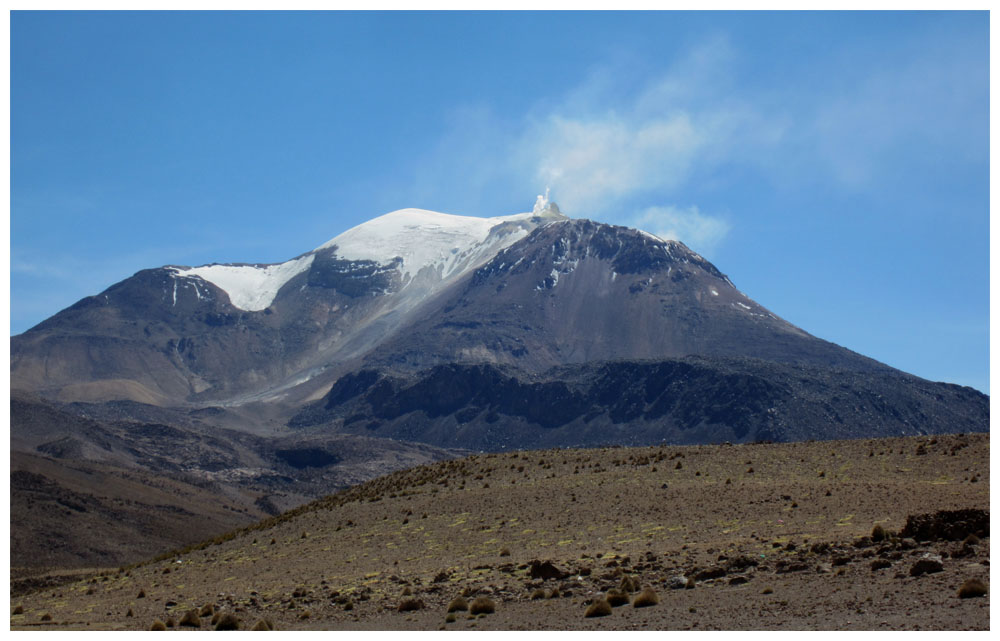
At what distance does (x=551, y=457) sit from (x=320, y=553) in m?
16.4

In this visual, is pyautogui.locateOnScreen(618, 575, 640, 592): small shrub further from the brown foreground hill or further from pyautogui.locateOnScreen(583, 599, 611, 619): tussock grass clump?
pyautogui.locateOnScreen(583, 599, 611, 619): tussock grass clump

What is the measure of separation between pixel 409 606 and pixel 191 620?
16.5ft

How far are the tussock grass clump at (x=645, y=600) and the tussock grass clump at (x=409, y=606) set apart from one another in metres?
5.33

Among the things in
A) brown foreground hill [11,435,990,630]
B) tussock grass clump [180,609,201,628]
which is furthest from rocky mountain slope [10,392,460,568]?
tussock grass clump [180,609,201,628]

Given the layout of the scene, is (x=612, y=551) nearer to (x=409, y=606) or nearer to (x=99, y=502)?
(x=409, y=606)

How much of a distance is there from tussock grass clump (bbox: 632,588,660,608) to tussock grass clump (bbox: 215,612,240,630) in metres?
8.84

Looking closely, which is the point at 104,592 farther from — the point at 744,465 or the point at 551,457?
the point at 744,465

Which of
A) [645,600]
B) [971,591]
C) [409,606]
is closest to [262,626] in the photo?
[409,606]

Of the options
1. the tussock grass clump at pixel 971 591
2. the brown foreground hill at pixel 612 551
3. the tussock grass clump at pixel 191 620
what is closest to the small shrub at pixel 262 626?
the brown foreground hill at pixel 612 551

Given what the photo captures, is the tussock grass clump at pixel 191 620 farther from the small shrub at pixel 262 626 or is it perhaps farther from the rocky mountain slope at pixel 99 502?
the rocky mountain slope at pixel 99 502

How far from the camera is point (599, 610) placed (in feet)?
69.3

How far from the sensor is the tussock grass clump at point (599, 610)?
21.1 m
